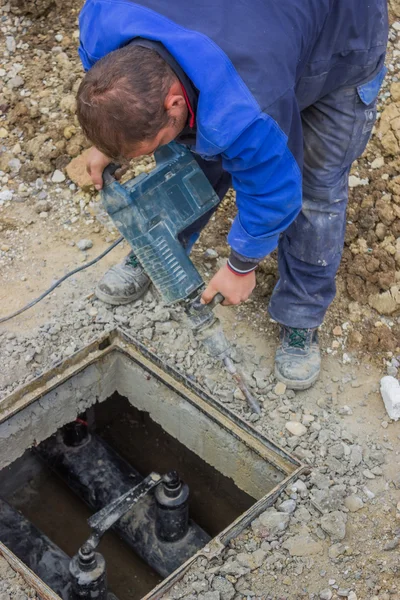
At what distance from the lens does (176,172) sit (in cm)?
231

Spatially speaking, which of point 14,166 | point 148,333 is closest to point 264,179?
point 148,333

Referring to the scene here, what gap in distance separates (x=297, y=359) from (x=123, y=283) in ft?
2.63

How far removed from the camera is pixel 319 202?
256 cm

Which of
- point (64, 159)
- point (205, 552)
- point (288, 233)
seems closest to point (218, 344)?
point (288, 233)

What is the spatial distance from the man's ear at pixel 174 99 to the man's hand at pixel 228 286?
0.65 meters

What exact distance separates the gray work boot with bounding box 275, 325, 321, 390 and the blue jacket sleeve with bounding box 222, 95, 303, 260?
0.72 meters

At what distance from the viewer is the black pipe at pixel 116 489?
10.3ft

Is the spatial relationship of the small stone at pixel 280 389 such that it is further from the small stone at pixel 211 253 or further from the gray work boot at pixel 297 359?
the small stone at pixel 211 253

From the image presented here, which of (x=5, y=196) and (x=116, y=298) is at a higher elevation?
(x=5, y=196)

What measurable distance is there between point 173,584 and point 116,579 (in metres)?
1.41

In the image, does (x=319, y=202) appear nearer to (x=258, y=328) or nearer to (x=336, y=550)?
(x=258, y=328)

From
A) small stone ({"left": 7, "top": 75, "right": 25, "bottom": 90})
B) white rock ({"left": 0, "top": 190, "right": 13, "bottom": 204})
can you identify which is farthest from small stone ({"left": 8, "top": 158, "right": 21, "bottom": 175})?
small stone ({"left": 7, "top": 75, "right": 25, "bottom": 90})

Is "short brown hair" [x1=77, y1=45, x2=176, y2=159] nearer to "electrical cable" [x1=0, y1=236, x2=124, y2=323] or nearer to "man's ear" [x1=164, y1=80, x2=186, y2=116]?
"man's ear" [x1=164, y1=80, x2=186, y2=116]

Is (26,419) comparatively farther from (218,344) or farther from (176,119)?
(176,119)
